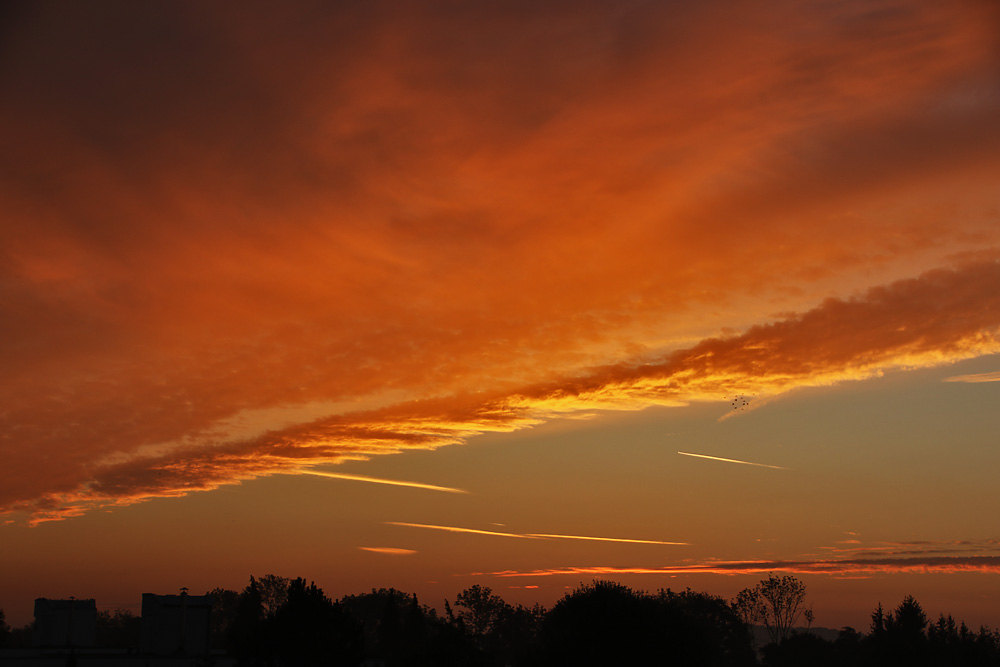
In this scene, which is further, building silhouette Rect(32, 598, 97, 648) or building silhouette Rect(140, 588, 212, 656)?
building silhouette Rect(32, 598, 97, 648)

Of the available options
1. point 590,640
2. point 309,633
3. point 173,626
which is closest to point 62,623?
point 173,626

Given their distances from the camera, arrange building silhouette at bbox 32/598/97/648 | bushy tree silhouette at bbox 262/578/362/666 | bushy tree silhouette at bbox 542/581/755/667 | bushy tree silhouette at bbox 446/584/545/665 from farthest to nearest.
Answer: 1. bushy tree silhouette at bbox 446/584/545/665
2. bushy tree silhouette at bbox 542/581/755/667
3. building silhouette at bbox 32/598/97/648
4. bushy tree silhouette at bbox 262/578/362/666

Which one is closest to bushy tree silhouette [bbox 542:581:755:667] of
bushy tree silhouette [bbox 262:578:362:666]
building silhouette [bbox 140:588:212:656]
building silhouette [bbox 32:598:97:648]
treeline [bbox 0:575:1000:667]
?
treeline [bbox 0:575:1000:667]

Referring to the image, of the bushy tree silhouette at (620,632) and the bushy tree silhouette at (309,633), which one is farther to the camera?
the bushy tree silhouette at (620,632)

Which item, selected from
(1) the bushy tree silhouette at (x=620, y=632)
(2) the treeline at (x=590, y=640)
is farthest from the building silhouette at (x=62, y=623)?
(1) the bushy tree silhouette at (x=620, y=632)

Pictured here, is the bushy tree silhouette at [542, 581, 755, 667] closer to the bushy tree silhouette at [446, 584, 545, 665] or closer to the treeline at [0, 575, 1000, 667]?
the treeline at [0, 575, 1000, 667]

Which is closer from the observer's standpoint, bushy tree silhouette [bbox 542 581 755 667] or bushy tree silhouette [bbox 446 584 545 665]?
bushy tree silhouette [bbox 542 581 755 667]

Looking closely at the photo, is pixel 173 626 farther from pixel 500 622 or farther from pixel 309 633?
pixel 500 622

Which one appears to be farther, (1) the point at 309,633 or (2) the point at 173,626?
(2) the point at 173,626

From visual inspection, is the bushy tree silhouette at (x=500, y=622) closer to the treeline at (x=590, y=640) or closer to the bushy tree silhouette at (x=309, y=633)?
the treeline at (x=590, y=640)

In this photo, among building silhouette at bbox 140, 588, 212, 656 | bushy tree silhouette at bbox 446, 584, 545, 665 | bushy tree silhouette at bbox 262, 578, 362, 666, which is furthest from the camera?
bushy tree silhouette at bbox 446, 584, 545, 665

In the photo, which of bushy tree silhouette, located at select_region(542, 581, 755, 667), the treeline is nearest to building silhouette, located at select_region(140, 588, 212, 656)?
the treeline

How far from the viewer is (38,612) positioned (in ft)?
237

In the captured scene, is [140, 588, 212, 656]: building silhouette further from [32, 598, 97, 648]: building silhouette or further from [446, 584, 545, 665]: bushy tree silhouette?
[446, 584, 545, 665]: bushy tree silhouette
